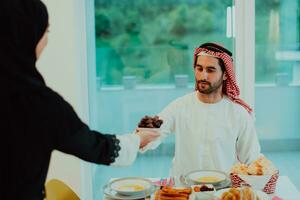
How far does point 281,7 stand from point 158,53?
95cm

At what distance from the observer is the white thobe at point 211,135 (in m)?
A: 2.43

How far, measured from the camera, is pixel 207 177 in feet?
6.87

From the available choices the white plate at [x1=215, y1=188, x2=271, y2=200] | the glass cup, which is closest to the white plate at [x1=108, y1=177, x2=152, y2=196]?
the white plate at [x1=215, y1=188, x2=271, y2=200]

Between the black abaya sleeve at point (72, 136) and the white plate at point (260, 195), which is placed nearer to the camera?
the black abaya sleeve at point (72, 136)

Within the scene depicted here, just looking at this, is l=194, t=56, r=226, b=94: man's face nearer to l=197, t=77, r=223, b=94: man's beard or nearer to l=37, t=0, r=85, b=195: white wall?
l=197, t=77, r=223, b=94: man's beard

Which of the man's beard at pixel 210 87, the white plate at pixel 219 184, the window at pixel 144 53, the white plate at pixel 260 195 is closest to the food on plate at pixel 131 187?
the white plate at pixel 219 184

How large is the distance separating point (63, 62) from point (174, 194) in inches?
59.9

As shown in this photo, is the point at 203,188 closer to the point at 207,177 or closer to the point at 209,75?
the point at 207,177

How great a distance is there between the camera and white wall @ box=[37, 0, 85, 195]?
3012 millimetres

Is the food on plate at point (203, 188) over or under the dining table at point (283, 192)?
over

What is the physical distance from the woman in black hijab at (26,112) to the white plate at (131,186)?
51cm

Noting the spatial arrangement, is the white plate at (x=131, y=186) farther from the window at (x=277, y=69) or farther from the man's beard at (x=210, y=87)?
the window at (x=277, y=69)

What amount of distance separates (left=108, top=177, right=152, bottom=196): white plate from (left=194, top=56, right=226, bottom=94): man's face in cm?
67

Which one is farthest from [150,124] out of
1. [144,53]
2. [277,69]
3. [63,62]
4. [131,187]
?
[277,69]
